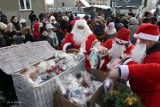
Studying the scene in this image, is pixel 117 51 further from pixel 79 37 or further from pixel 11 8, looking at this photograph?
pixel 11 8

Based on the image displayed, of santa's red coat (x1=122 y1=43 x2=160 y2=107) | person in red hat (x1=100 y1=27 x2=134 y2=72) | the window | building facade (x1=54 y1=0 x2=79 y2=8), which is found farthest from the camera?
building facade (x1=54 y1=0 x2=79 y2=8)

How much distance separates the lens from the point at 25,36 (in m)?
5.18

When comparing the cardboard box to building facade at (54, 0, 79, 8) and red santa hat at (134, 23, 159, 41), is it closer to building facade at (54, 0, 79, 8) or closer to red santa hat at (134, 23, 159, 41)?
red santa hat at (134, 23, 159, 41)

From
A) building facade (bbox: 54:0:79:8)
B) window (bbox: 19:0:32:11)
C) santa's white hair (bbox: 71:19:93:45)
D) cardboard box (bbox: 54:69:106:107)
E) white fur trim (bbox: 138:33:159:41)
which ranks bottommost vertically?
cardboard box (bbox: 54:69:106:107)

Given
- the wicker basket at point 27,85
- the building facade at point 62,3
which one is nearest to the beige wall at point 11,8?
the wicker basket at point 27,85

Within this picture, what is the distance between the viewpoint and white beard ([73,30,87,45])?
11.0 feet

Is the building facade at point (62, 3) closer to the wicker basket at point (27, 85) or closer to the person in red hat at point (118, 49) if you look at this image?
the person in red hat at point (118, 49)

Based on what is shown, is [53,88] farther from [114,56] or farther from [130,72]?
[114,56]

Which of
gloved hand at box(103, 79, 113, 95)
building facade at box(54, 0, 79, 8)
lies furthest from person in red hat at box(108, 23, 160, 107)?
building facade at box(54, 0, 79, 8)

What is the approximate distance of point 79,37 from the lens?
11.2ft

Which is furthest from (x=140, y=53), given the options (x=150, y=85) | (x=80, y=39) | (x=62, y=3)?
(x=62, y=3)

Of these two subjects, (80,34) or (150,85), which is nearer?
(150,85)

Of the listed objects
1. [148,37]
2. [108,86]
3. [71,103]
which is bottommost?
[71,103]

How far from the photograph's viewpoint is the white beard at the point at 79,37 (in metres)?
3.37
